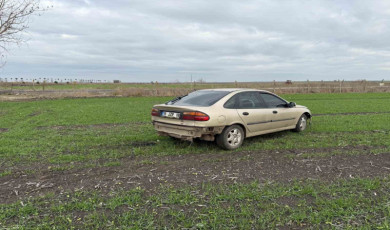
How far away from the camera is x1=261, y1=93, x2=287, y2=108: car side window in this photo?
6973 millimetres

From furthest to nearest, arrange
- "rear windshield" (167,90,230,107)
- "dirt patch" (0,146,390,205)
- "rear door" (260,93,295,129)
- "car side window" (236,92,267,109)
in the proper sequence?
"rear door" (260,93,295,129), "car side window" (236,92,267,109), "rear windshield" (167,90,230,107), "dirt patch" (0,146,390,205)

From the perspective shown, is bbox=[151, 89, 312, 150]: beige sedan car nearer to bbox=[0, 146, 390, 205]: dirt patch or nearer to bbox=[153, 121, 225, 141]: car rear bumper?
bbox=[153, 121, 225, 141]: car rear bumper

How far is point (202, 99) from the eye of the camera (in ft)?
20.6

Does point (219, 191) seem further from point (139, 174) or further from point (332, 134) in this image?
point (332, 134)

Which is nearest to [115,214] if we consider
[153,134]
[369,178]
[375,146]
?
[369,178]

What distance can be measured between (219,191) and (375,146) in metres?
4.58

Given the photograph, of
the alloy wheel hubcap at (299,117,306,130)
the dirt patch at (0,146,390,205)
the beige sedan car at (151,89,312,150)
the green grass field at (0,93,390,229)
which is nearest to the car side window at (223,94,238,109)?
the beige sedan car at (151,89,312,150)

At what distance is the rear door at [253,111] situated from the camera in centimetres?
622

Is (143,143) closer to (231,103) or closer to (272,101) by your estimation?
(231,103)

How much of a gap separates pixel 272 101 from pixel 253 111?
40.6 inches

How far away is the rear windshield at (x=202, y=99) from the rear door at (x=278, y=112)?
132cm

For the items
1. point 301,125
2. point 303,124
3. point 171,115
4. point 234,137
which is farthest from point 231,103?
point 303,124

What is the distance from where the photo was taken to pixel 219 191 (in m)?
3.73

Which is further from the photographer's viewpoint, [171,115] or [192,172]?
[171,115]
